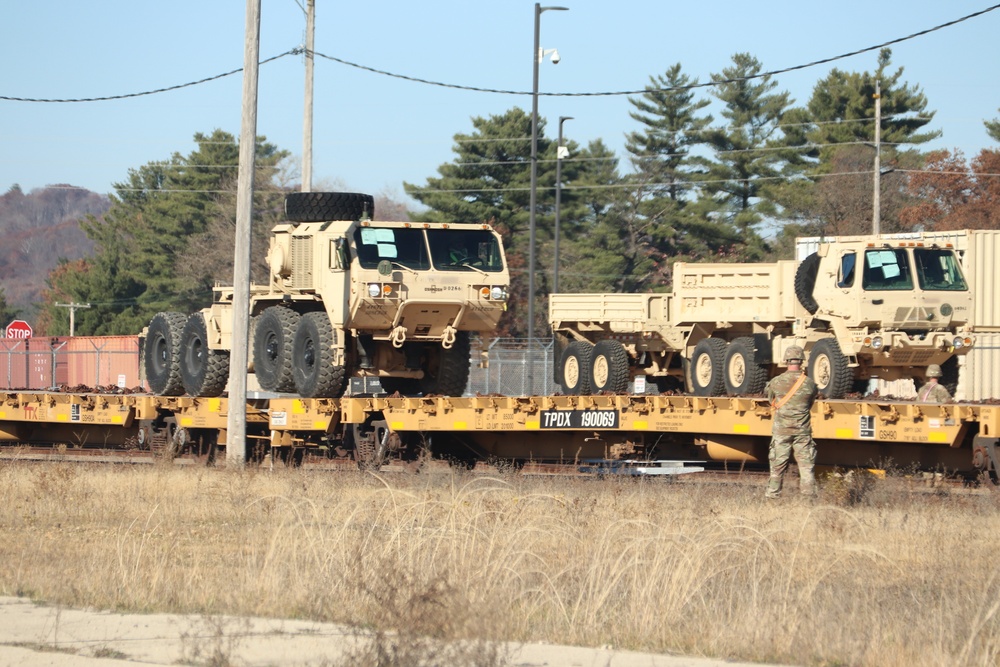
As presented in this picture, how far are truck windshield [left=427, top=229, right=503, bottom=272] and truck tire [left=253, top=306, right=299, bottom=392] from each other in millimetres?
2117

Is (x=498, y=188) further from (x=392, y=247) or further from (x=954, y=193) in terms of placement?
(x=392, y=247)

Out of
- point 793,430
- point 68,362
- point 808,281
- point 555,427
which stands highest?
point 808,281

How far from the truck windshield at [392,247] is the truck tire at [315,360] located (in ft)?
3.23

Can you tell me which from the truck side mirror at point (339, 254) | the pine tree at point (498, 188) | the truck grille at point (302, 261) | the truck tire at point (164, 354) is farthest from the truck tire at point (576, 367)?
the pine tree at point (498, 188)

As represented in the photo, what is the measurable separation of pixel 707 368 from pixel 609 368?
2173 millimetres

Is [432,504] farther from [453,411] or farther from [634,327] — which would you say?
[634,327]

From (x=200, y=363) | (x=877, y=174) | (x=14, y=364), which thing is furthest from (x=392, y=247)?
(x=14, y=364)

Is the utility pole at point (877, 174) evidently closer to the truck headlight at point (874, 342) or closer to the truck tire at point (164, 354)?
the truck headlight at point (874, 342)

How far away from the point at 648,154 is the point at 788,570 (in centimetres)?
5971

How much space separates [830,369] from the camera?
20406 mm

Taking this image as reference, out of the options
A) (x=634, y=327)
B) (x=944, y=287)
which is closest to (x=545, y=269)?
(x=634, y=327)

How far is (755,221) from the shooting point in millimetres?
62969

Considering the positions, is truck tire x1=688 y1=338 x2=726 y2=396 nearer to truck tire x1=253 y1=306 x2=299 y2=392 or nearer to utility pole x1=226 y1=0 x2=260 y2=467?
truck tire x1=253 y1=306 x2=299 y2=392

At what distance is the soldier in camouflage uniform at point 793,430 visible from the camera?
1391 cm
